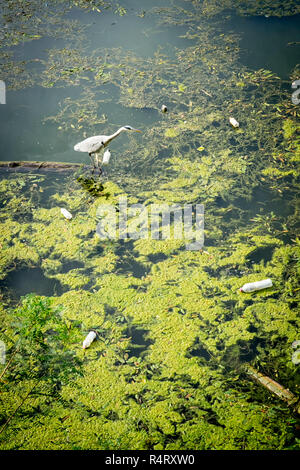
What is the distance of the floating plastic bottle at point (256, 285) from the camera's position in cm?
202

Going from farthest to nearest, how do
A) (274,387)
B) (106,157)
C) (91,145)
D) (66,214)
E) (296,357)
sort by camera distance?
1. (106,157)
2. (91,145)
3. (66,214)
4. (296,357)
5. (274,387)

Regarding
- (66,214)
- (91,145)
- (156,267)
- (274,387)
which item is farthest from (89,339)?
(91,145)

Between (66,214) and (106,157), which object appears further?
(106,157)

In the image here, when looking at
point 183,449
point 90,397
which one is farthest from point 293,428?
point 90,397

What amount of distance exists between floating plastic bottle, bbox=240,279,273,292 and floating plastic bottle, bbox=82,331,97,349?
897mm

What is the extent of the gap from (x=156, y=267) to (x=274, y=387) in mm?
967

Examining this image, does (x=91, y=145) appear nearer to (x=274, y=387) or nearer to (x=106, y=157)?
(x=106, y=157)

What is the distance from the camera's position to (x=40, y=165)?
118 inches

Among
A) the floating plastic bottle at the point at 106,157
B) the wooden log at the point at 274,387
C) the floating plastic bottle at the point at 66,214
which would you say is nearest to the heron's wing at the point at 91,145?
the floating plastic bottle at the point at 106,157

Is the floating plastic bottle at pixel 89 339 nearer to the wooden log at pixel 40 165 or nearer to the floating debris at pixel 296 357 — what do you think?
the floating debris at pixel 296 357

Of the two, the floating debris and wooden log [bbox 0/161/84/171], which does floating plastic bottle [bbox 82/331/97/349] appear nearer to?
the floating debris

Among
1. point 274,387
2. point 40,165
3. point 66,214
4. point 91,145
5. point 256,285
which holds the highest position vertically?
point 91,145

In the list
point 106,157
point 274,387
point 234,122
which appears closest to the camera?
point 274,387
